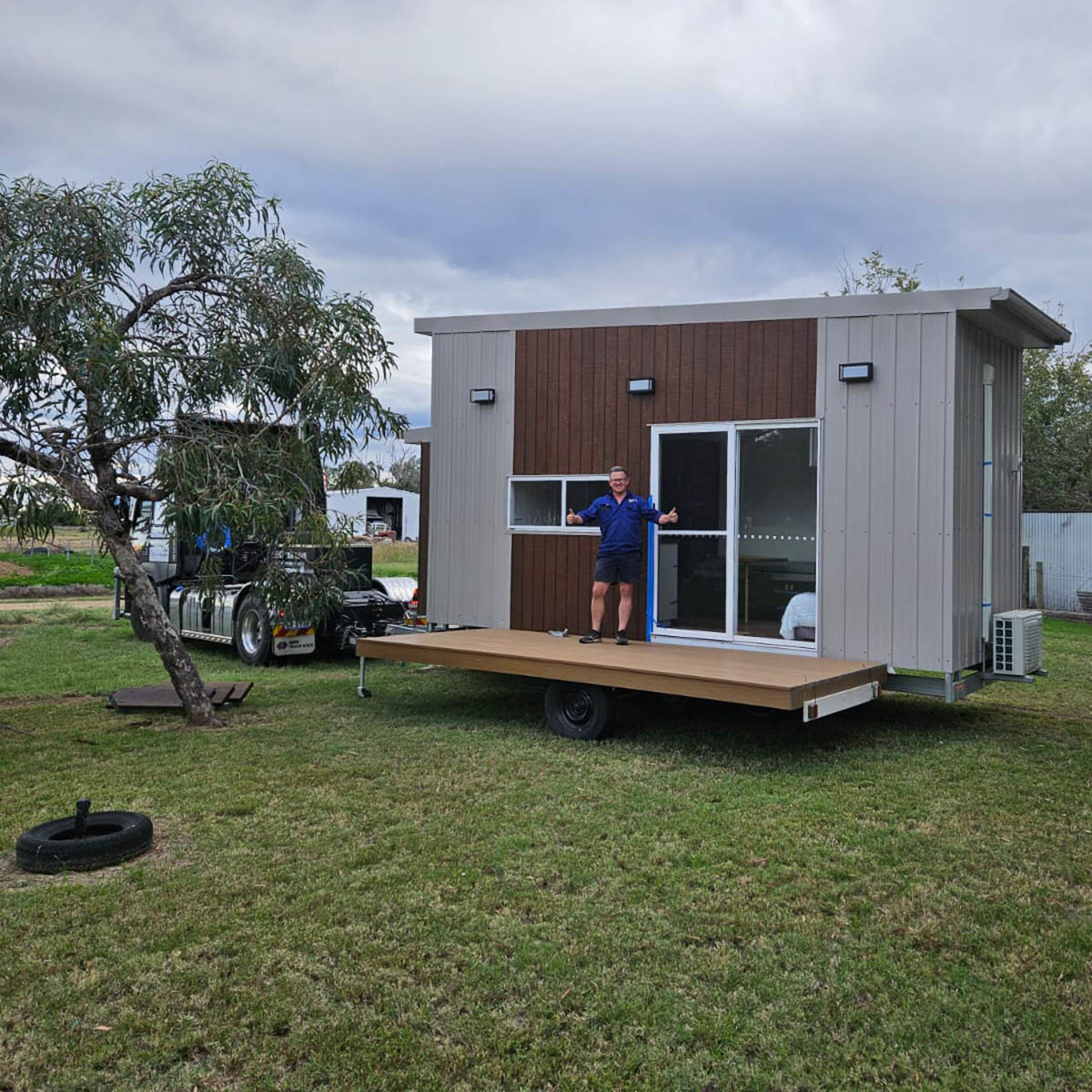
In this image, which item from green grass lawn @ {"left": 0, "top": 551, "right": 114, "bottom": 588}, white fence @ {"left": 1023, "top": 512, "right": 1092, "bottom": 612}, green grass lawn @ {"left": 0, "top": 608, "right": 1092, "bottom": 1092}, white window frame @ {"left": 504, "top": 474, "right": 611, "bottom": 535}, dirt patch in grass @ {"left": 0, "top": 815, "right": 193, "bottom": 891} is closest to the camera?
green grass lawn @ {"left": 0, "top": 608, "right": 1092, "bottom": 1092}

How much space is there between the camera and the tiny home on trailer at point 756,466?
6.14 meters

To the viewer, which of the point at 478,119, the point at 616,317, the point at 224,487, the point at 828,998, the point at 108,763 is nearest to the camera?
the point at 828,998

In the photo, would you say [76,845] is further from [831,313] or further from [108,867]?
[831,313]

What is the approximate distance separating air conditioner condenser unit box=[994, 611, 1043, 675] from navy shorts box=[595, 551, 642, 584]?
2416 millimetres

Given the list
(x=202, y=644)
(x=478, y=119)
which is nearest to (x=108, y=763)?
(x=202, y=644)

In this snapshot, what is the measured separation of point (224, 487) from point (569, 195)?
655 centimetres

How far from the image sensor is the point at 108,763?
5.41 m

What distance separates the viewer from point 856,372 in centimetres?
632

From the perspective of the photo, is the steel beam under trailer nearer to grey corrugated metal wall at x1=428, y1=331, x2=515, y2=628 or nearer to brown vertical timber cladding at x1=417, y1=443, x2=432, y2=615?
grey corrugated metal wall at x1=428, y1=331, x2=515, y2=628

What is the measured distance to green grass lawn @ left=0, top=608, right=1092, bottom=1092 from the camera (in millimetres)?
2479


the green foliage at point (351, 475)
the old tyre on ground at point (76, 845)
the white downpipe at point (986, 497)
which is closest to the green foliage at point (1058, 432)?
the white downpipe at point (986, 497)

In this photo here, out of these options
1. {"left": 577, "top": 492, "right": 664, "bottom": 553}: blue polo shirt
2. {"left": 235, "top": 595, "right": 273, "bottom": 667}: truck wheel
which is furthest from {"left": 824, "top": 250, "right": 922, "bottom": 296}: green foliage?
{"left": 577, "top": 492, "right": 664, "bottom": 553}: blue polo shirt

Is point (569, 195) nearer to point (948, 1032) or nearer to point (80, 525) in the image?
point (80, 525)

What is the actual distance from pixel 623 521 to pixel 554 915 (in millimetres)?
3842
